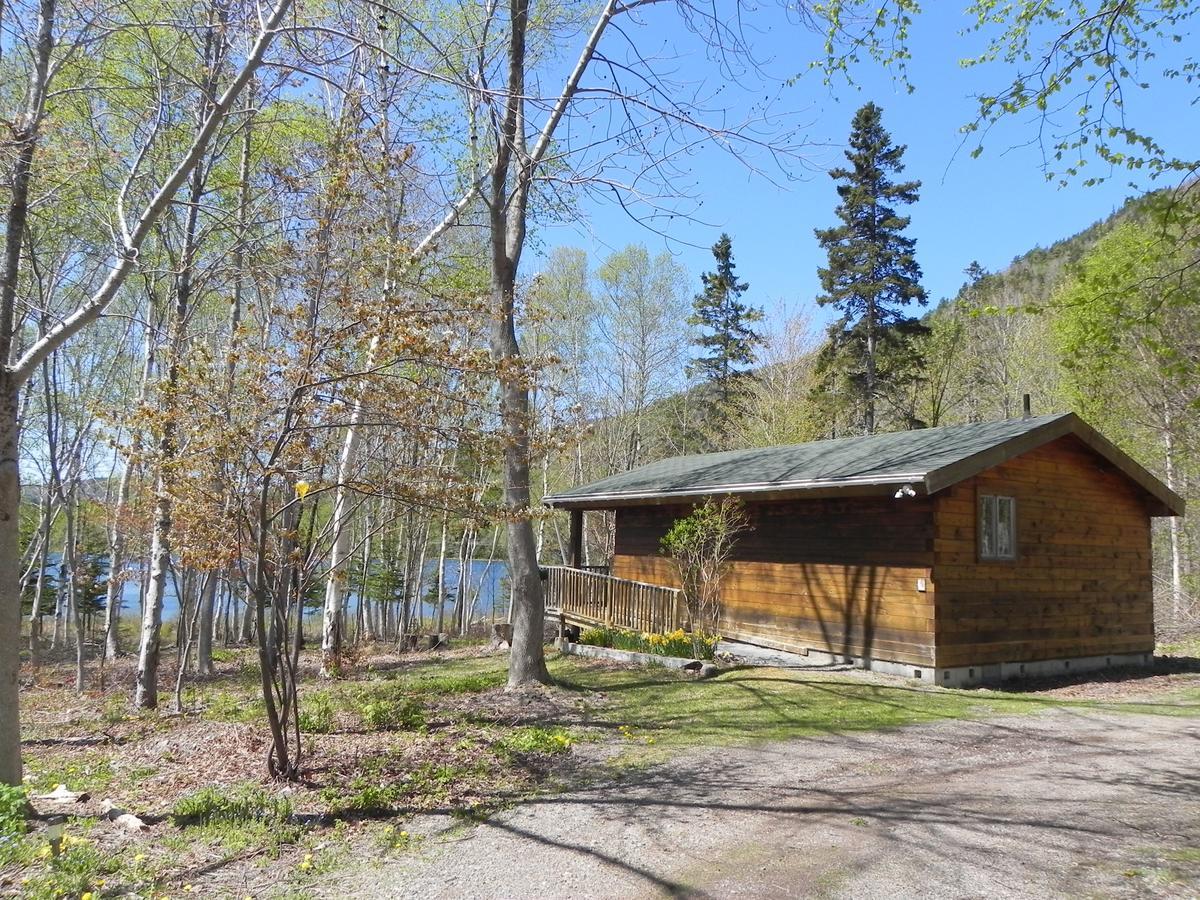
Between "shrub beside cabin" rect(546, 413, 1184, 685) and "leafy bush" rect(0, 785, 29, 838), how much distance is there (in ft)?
31.5

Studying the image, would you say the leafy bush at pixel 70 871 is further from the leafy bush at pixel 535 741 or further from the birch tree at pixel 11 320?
the leafy bush at pixel 535 741

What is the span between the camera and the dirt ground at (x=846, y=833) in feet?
14.0

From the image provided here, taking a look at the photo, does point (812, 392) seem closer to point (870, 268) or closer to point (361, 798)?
point (870, 268)

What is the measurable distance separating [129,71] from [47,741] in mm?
9503

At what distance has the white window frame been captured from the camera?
39.4 feet

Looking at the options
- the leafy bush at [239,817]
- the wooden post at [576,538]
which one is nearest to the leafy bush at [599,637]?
the wooden post at [576,538]

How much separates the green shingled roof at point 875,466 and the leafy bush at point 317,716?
7170 mm

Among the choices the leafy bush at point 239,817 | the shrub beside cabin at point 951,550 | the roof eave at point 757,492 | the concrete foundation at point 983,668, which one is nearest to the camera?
the leafy bush at point 239,817

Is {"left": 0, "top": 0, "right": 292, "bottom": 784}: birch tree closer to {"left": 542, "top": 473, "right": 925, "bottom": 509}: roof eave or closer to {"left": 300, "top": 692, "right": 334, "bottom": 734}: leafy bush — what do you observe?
{"left": 300, "top": 692, "right": 334, "bottom": 734}: leafy bush

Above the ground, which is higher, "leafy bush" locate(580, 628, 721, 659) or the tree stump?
"leafy bush" locate(580, 628, 721, 659)

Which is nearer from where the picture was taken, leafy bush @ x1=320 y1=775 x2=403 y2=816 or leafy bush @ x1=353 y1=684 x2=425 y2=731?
leafy bush @ x1=320 y1=775 x2=403 y2=816

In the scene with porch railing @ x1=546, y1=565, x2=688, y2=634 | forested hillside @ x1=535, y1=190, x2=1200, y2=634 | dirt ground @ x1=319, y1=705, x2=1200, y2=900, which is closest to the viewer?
dirt ground @ x1=319, y1=705, x2=1200, y2=900

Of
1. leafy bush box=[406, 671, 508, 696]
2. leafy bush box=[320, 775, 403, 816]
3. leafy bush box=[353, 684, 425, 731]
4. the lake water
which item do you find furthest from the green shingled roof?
the lake water

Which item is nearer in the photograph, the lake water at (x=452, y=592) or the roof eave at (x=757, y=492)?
the roof eave at (x=757, y=492)
